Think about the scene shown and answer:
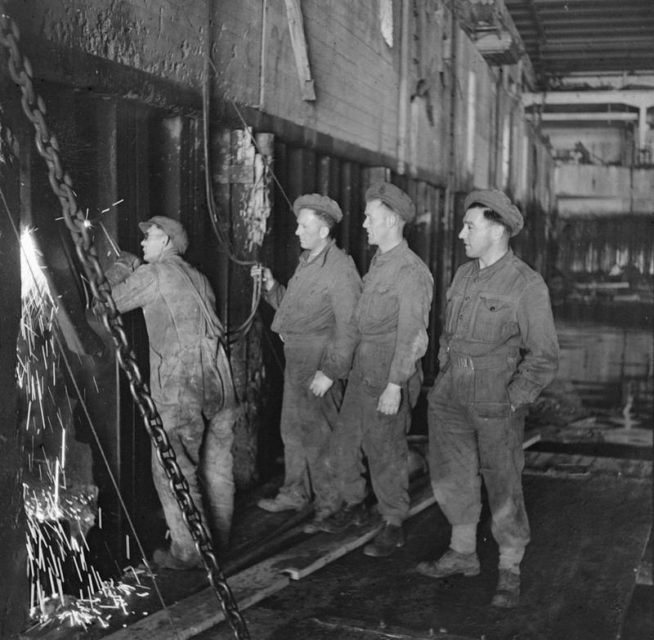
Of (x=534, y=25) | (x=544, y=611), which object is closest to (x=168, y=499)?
(x=544, y=611)

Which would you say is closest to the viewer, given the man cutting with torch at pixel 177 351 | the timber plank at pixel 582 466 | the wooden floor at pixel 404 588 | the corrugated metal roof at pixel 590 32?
the wooden floor at pixel 404 588

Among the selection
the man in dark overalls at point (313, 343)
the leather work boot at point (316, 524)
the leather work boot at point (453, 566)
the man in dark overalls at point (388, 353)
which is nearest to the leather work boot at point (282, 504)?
the man in dark overalls at point (313, 343)

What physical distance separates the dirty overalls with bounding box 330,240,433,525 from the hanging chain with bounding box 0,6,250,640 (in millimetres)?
1991

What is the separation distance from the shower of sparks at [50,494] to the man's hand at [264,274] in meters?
1.28

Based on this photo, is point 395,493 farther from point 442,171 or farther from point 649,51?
point 649,51

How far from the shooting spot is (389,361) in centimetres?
527

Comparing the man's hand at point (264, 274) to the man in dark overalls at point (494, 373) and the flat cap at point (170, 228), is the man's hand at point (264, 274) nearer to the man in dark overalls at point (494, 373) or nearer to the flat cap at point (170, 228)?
the flat cap at point (170, 228)

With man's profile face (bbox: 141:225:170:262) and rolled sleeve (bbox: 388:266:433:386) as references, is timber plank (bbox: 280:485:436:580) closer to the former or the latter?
rolled sleeve (bbox: 388:266:433:386)

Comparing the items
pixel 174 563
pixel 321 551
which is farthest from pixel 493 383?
pixel 174 563

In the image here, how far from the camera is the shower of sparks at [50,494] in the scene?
14.3 ft

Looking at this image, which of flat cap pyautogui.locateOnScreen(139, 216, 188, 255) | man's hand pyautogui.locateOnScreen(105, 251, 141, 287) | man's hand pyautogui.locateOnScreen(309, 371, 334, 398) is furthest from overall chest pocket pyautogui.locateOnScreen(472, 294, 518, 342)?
man's hand pyautogui.locateOnScreen(105, 251, 141, 287)

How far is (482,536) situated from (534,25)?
9910mm

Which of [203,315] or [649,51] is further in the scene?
[649,51]

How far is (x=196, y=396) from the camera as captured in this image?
4727 millimetres
